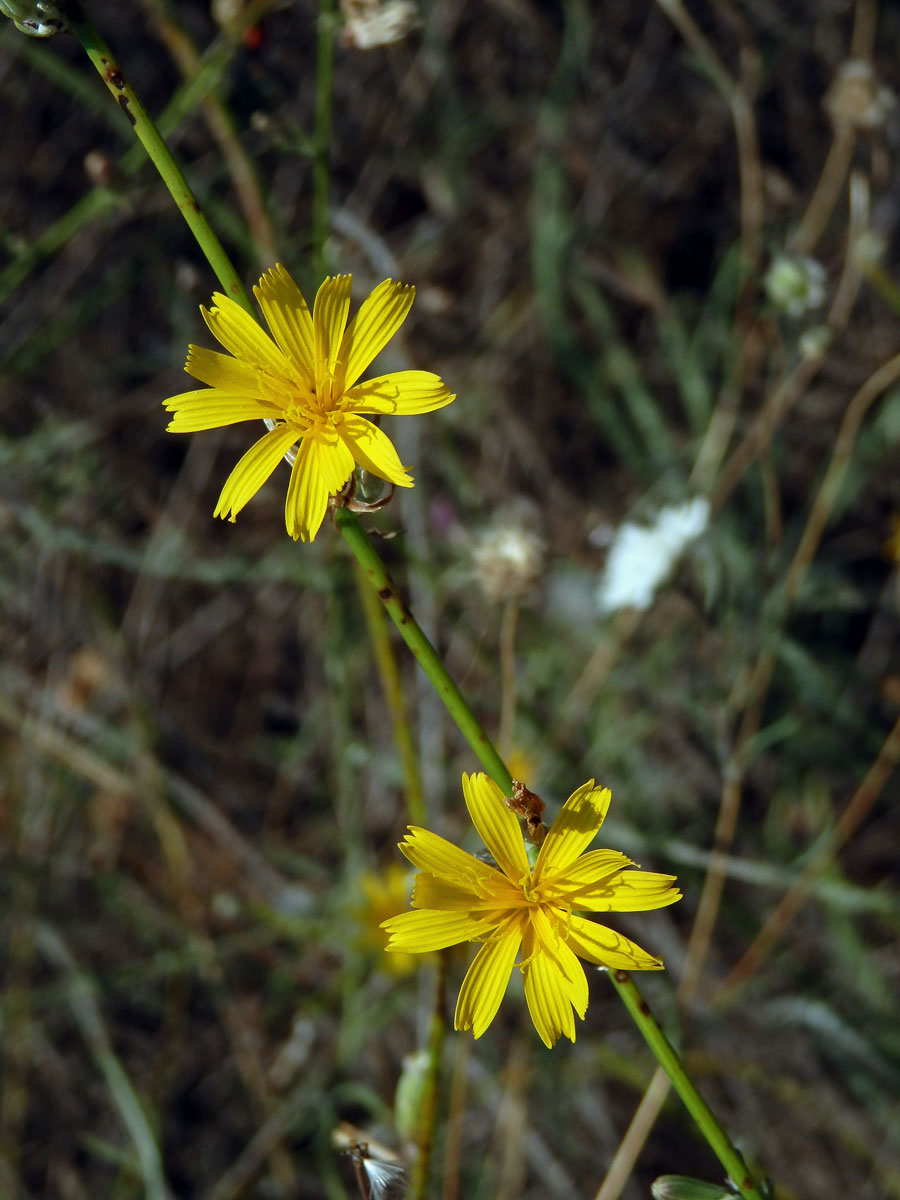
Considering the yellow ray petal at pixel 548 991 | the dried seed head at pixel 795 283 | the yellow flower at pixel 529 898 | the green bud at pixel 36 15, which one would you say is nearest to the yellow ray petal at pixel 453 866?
the yellow flower at pixel 529 898

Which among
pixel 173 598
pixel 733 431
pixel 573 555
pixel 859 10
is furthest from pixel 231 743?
pixel 859 10

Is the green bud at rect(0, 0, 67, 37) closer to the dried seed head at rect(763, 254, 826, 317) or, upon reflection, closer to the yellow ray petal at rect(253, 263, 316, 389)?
the yellow ray petal at rect(253, 263, 316, 389)

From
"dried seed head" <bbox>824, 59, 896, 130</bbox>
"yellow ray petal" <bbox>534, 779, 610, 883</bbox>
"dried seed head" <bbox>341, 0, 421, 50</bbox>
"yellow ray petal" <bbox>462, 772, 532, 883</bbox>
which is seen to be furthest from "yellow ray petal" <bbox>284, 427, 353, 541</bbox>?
"dried seed head" <bbox>824, 59, 896, 130</bbox>

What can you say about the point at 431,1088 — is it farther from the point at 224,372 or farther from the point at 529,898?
the point at 224,372

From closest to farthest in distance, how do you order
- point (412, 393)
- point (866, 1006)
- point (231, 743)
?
point (412, 393), point (866, 1006), point (231, 743)

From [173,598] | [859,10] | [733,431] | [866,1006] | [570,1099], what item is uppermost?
[859,10]

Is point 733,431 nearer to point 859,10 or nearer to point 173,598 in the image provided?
point 859,10
